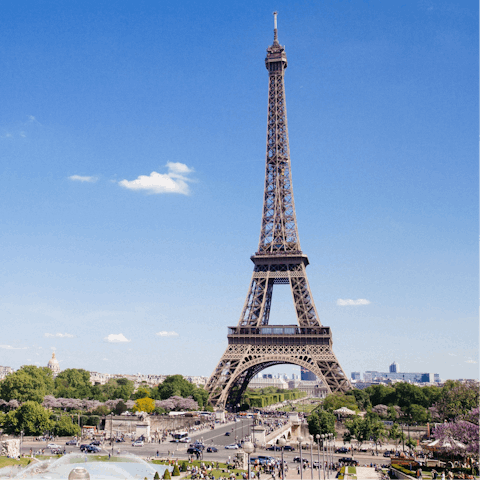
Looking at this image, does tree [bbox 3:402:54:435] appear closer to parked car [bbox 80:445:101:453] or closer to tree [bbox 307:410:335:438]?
parked car [bbox 80:445:101:453]

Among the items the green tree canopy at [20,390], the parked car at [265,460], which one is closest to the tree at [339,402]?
the parked car at [265,460]

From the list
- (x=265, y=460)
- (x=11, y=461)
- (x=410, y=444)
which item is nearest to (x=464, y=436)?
(x=265, y=460)

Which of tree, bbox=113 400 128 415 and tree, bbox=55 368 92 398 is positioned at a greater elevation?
tree, bbox=55 368 92 398

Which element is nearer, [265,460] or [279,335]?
[265,460]

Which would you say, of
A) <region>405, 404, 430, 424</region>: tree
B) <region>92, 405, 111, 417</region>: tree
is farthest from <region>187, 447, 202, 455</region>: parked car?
<region>405, 404, 430, 424</region>: tree

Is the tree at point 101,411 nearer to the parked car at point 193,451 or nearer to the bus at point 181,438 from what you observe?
the bus at point 181,438

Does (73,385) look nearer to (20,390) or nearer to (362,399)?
(20,390)
